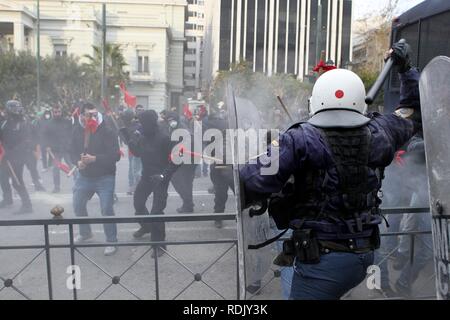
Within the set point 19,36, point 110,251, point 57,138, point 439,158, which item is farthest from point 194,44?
point 439,158

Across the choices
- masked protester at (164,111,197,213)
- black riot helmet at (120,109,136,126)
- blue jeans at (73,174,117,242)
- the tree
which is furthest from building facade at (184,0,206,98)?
blue jeans at (73,174,117,242)

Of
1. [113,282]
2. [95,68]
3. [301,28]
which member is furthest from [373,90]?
[301,28]

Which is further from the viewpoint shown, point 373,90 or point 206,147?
point 206,147

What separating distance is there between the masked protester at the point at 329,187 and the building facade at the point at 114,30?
109 feet

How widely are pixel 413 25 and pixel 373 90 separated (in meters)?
3.60

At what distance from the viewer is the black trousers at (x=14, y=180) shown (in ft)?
25.5

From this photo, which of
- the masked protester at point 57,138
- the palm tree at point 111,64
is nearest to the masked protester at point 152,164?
the masked protester at point 57,138

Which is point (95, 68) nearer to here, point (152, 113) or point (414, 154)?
point (152, 113)

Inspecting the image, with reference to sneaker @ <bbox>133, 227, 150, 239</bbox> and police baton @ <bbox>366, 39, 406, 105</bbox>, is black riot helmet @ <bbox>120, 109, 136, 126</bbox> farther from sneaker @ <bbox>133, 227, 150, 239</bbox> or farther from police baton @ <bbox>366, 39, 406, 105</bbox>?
police baton @ <bbox>366, 39, 406, 105</bbox>

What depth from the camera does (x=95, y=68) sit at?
39.8 m

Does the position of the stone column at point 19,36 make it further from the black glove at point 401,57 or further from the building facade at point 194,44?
the building facade at point 194,44

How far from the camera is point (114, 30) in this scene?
42.3 meters
